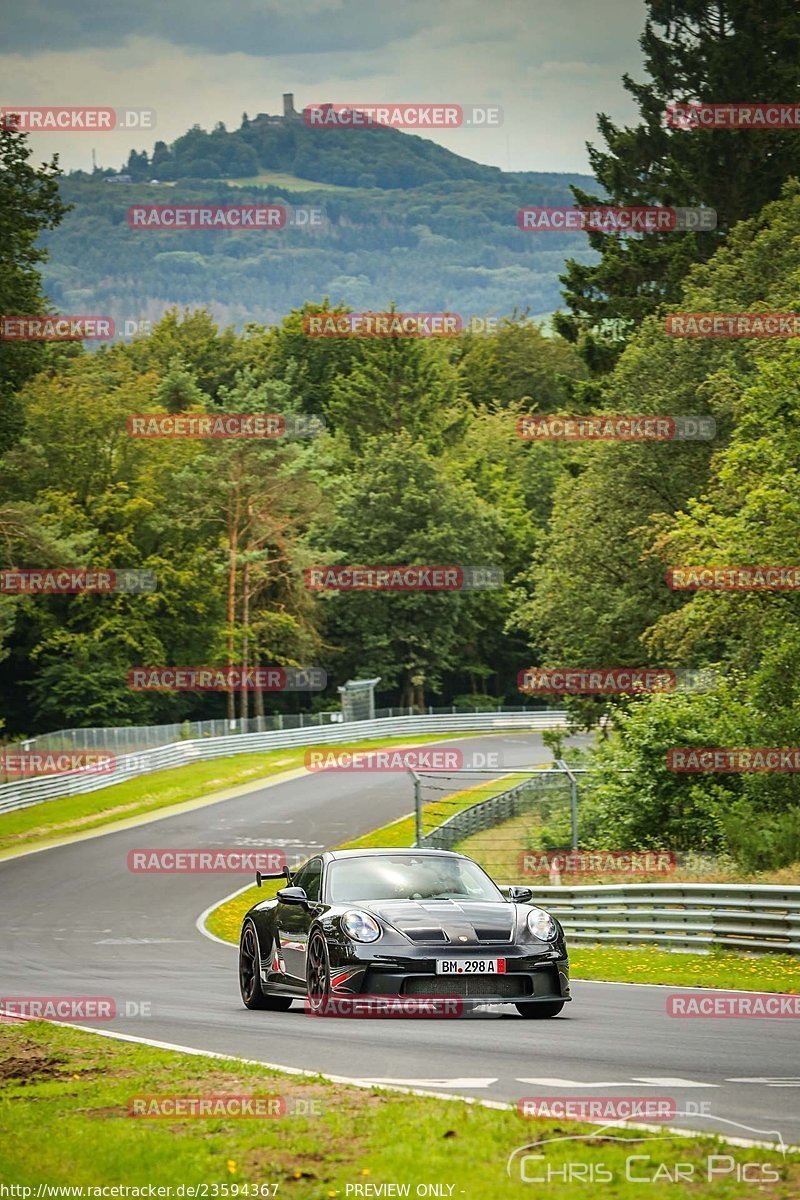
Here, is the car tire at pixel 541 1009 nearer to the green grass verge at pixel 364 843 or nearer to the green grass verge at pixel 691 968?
the green grass verge at pixel 691 968

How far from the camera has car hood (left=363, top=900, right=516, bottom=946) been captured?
42.2ft

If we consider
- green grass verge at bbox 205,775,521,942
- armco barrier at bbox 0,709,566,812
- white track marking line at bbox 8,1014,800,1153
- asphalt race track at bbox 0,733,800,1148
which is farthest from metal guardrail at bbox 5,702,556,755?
white track marking line at bbox 8,1014,800,1153

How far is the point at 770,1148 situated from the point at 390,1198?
1714mm

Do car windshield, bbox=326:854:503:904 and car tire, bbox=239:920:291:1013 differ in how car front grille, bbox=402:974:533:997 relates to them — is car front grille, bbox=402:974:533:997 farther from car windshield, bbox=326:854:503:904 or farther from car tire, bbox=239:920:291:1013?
car tire, bbox=239:920:291:1013

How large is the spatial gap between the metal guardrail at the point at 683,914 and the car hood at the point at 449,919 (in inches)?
287

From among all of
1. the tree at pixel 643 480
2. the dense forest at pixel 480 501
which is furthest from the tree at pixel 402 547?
the tree at pixel 643 480

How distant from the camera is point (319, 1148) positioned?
297 inches

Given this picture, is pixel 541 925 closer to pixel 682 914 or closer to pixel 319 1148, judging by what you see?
pixel 319 1148

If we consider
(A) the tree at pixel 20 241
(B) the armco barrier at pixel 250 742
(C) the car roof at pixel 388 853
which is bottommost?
(B) the armco barrier at pixel 250 742

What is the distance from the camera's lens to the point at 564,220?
50250 mm

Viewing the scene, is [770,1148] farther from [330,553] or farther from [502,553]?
[502,553]

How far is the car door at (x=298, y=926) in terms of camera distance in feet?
45.9

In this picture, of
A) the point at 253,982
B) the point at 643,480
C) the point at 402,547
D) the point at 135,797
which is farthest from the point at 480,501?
the point at 253,982

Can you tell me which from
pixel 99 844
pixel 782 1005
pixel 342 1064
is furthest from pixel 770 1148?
pixel 99 844
